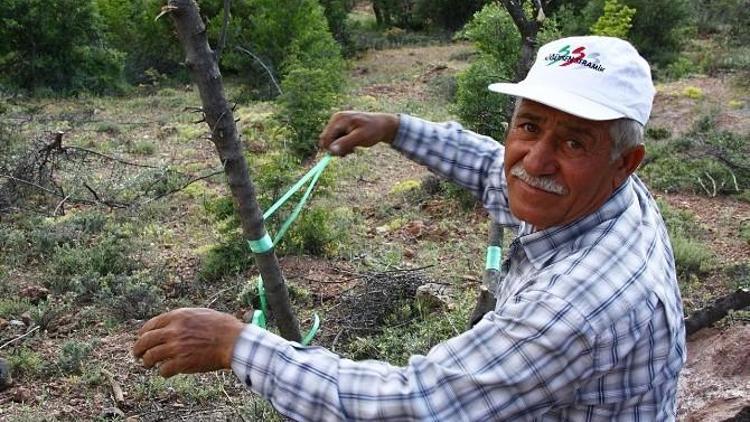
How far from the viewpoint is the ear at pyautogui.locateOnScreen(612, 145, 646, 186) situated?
1.60 meters

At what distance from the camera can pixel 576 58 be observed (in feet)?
5.21

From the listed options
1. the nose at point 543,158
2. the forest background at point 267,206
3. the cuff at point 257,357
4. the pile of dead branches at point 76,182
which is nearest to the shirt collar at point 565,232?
the nose at point 543,158

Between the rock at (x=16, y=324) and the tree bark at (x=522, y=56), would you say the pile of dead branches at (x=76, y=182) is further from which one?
the tree bark at (x=522, y=56)

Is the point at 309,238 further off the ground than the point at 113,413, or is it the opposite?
the point at 113,413

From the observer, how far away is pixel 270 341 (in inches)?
57.4

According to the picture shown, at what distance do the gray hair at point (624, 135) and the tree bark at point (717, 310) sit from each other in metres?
2.47

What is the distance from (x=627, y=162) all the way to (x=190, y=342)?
1.00 metres

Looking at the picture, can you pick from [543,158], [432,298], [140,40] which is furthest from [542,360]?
[140,40]

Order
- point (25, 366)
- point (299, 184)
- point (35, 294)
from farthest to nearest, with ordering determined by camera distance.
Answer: point (35, 294)
point (25, 366)
point (299, 184)

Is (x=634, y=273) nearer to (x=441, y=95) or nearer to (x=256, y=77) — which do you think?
(x=441, y=95)

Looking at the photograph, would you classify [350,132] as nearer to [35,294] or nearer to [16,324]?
[16,324]

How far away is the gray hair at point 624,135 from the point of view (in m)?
1.55

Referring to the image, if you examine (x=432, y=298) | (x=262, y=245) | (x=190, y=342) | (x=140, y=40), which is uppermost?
(x=190, y=342)

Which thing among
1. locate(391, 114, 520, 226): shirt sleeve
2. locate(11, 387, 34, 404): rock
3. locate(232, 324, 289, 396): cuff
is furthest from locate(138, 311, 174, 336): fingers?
locate(11, 387, 34, 404): rock
